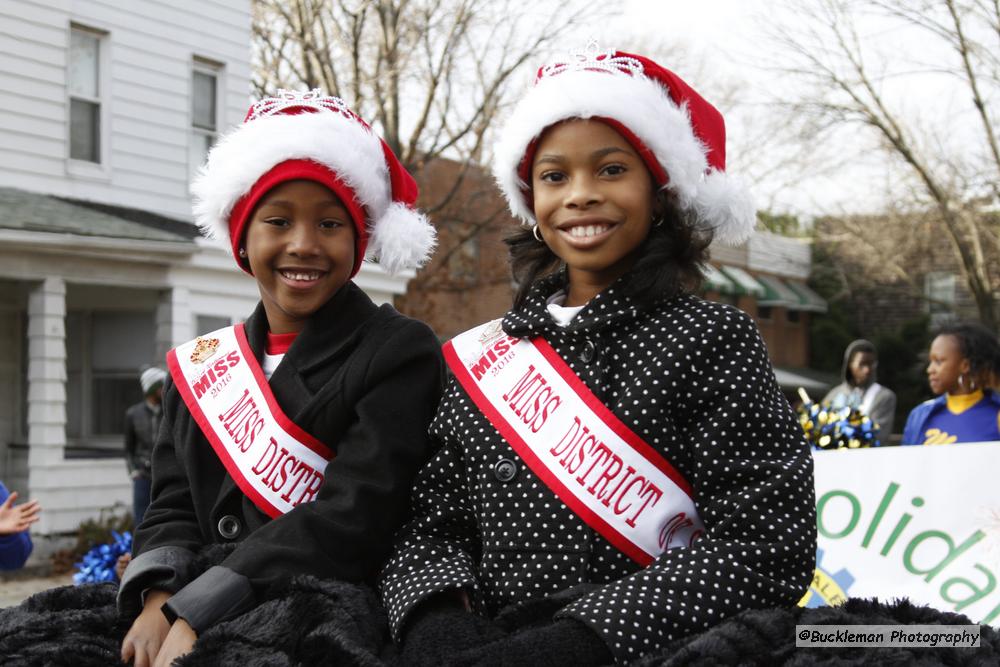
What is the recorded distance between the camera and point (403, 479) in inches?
98.5

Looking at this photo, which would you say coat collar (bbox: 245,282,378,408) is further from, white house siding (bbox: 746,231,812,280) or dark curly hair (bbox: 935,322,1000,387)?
white house siding (bbox: 746,231,812,280)

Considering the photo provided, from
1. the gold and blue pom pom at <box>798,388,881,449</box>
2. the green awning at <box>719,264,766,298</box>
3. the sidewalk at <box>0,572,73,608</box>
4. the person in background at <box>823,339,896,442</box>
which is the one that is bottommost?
the sidewalk at <box>0,572,73,608</box>

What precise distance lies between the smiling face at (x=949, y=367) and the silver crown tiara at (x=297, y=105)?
4.72m

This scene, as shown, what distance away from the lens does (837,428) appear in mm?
5668

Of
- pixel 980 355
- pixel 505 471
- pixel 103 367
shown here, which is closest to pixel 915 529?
pixel 980 355

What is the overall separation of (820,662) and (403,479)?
981mm

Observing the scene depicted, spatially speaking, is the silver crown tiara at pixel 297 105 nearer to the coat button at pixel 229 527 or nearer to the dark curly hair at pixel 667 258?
the dark curly hair at pixel 667 258

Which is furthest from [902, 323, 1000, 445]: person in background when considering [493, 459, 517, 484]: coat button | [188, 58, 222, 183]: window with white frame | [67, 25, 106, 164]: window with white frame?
[188, 58, 222, 183]: window with white frame

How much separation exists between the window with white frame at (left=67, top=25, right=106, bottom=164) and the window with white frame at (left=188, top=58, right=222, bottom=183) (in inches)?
50.8

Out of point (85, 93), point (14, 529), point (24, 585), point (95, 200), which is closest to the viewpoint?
point (14, 529)

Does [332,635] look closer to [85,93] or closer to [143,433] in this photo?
[143,433]

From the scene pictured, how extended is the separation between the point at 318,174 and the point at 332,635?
112 centimetres

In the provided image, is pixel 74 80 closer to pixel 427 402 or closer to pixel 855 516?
pixel 855 516

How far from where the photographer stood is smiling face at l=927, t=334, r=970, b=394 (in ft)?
21.8
